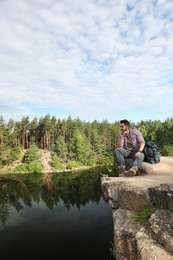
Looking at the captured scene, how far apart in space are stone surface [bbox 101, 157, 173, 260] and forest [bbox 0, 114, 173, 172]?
192 feet

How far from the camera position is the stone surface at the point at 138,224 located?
15.9 feet

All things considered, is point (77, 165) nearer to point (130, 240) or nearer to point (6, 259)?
point (6, 259)

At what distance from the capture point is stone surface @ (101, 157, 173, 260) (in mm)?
4859

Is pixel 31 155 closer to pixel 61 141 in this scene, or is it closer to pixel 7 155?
pixel 7 155

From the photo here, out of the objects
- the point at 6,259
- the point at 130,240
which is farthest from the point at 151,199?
the point at 6,259

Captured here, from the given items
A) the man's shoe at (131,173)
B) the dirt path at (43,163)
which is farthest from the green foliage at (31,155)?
the man's shoe at (131,173)

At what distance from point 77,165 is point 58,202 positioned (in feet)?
111

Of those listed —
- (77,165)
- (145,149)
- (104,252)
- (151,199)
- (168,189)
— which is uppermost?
(145,149)

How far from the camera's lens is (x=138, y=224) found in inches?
231

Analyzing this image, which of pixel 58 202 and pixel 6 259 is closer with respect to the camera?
pixel 6 259

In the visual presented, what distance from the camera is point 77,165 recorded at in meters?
71.4

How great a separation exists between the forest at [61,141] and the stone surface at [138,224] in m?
58.4

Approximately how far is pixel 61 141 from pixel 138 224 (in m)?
69.7

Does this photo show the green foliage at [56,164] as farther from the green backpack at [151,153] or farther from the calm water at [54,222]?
the green backpack at [151,153]
